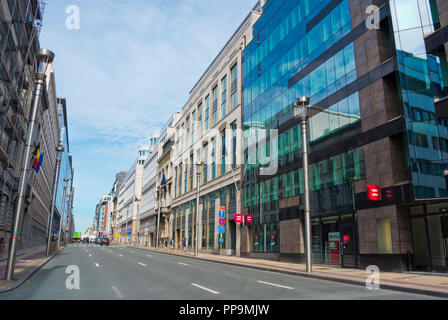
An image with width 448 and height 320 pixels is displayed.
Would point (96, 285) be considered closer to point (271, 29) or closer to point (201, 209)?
point (271, 29)

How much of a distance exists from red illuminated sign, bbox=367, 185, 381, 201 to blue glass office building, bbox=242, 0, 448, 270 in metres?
0.30

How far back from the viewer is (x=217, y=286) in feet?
39.9

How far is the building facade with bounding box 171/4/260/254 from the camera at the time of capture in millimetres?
40656

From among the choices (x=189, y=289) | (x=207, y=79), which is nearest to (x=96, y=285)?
(x=189, y=289)

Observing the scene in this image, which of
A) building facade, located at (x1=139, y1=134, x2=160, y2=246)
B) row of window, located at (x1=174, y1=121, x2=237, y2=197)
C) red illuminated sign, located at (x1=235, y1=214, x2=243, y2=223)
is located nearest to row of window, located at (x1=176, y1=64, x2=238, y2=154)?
row of window, located at (x1=174, y1=121, x2=237, y2=197)

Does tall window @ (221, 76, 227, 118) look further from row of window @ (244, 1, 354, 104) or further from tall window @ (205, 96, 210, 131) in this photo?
row of window @ (244, 1, 354, 104)

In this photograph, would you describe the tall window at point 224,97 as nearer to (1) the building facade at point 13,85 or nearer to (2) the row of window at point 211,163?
(2) the row of window at point 211,163

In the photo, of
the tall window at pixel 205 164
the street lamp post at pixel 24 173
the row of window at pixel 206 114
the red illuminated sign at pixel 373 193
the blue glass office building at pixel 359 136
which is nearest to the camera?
the street lamp post at pixel 24 173

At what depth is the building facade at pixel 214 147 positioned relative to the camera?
40.7 meters

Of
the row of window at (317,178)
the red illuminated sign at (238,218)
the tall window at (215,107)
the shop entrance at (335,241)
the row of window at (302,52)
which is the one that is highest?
the tall window at (215,107)

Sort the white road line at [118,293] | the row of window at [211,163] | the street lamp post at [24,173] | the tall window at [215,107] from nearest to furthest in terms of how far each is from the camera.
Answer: the white road line at [118,293], the street lamp post at [24,173], the row of window at [211,163], the tall window at [215,107]

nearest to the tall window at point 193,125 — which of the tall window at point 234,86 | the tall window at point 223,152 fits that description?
the tall window at point 223,152

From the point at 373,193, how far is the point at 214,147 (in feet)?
101

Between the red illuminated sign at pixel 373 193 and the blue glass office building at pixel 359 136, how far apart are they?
11.9 inches
